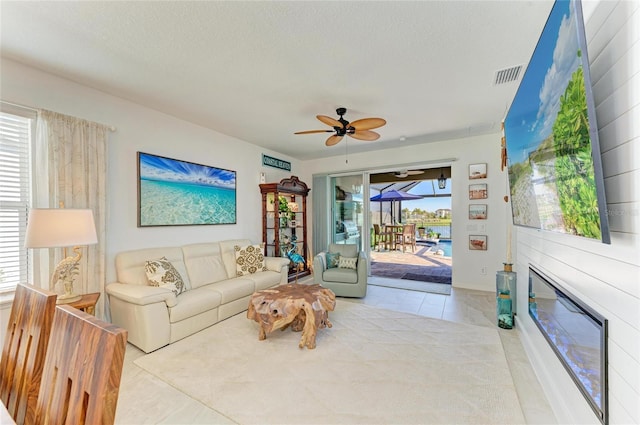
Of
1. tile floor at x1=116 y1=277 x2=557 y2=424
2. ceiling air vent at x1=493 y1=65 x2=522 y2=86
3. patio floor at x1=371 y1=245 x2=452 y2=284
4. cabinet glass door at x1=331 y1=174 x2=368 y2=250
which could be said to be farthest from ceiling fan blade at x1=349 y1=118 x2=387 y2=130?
patio floor at x1=371 y1=245 x2=452 y2=284

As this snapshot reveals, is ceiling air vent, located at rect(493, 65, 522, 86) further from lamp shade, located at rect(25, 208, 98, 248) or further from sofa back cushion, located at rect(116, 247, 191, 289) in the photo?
sofa back cushion, located at rect(116, 247, 191, 289)

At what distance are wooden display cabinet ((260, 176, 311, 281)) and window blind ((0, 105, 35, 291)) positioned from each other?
9.93ft

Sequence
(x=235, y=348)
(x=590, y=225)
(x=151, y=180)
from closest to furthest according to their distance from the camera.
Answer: (x=590, y=225) → (x=235, y=348) → (x=151, y=180)

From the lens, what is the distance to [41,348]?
97 centimetres

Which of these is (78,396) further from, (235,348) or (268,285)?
(268,285)

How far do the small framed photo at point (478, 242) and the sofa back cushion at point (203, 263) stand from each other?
4.08 meters

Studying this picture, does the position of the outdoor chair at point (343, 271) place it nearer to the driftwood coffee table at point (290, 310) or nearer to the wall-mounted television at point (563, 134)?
the driftwood coffee table at point (290, 310)

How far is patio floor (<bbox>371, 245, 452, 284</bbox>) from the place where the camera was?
546 cm

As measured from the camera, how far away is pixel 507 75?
2.51 metres

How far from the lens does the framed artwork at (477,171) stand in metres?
4.44

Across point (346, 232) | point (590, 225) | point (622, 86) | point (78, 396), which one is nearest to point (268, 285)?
point (346, 232)

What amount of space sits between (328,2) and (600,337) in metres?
2.33

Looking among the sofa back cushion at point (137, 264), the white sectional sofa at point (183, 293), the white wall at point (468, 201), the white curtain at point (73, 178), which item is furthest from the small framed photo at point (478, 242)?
the white curtain at point (73, 178)

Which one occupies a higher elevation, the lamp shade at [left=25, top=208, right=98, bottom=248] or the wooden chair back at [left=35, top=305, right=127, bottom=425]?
the lamp shade at [left=25, top=208, right=98, bottom=248]
